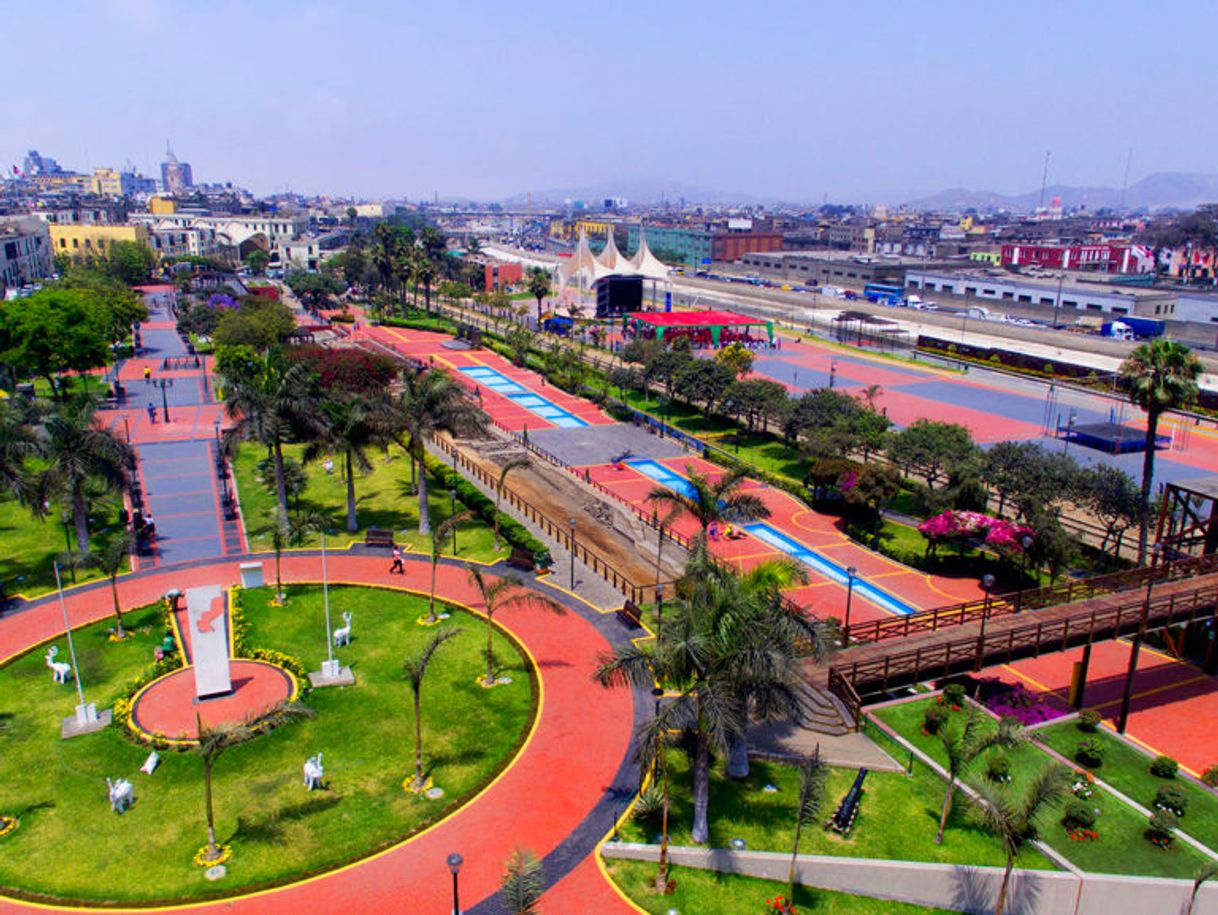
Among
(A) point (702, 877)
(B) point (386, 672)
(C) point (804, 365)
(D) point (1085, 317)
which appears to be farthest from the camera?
(D) point (1085, 317)

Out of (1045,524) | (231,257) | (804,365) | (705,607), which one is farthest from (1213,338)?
(231,257)

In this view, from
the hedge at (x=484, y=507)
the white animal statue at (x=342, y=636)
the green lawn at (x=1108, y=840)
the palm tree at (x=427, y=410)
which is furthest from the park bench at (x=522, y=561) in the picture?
the green lawn at (x=1108, y=840)

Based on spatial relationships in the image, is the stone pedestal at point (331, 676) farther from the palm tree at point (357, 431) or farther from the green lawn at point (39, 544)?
the green lawn at point (39, 544)

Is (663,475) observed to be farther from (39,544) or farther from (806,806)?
(806,806)

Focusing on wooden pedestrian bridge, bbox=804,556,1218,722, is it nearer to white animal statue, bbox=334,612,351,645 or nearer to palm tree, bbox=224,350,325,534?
white animal statue, bbox=334,612,351,645

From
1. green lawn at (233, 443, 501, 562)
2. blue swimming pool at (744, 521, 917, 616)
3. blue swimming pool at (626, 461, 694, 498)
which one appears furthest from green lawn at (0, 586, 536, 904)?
blue swimming pool at (626, 461, 694, 498)

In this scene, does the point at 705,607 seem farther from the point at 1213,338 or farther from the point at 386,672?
the point at 1213,338
